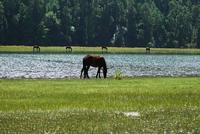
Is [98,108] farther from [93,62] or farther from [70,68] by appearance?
[70,68]

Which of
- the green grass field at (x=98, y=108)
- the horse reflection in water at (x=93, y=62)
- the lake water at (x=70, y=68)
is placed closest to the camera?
the green grass field at (x=98, y=108)

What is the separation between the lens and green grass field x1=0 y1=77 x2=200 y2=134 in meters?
20.5

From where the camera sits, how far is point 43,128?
20141mm

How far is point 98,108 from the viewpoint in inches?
1064

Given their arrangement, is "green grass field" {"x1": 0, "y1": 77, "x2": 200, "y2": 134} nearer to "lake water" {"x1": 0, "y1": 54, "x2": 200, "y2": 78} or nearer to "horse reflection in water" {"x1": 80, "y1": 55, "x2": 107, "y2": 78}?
"horse reflection in water" {"x1": 80, "y1": 55, "x2": 107, "y2": 78}

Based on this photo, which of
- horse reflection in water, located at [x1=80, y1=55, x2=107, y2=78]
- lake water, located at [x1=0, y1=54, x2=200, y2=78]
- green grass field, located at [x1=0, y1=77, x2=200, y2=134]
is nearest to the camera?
green grass field, located at [x1=0, y1=77, x2=200, y2=134]

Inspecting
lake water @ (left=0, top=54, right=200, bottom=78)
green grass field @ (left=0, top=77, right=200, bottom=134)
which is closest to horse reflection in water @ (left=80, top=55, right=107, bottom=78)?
lake water @ (left=0, top=54, right=200, bottom=78)

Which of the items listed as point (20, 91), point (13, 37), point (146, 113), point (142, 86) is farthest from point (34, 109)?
point (13, 37)

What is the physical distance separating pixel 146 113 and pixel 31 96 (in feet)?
30.0

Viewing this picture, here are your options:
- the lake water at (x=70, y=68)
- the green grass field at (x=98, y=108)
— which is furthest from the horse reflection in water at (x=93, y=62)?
the green grass field at (x=98, y=108)

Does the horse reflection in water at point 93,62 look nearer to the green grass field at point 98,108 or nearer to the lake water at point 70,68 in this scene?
the lake water at point 70,68

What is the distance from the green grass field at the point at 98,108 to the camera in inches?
808

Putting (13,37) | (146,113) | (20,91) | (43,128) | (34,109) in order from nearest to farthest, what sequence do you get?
(43,128)
(146,113)
(34,109)
(20,91)
(13,37)

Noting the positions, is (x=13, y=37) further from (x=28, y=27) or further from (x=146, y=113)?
(x=146, y=113)
